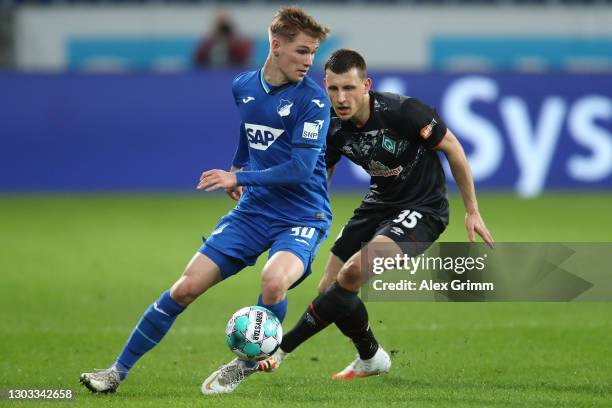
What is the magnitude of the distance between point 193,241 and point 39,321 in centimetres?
433

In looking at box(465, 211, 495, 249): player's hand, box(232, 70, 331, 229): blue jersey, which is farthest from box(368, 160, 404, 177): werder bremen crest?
box(465, 211, 495, 249): player's hand

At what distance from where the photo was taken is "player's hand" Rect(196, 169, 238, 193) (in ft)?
19.2

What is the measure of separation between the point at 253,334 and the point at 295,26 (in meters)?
A: 1.71

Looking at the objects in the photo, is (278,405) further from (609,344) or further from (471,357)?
(609,344)

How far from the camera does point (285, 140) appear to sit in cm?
639

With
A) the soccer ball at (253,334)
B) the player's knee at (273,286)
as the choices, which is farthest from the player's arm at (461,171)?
the soccer ball at (253,334)

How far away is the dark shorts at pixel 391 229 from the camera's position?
6570mm

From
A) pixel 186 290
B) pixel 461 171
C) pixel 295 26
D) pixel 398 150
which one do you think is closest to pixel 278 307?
pixel 186 290

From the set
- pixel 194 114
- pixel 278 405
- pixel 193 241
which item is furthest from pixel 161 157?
pixel 278 405

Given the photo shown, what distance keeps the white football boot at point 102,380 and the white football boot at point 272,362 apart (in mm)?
806

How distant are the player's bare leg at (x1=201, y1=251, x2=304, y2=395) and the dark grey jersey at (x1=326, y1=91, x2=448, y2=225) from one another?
2.97 feet

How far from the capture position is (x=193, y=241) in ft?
42.0

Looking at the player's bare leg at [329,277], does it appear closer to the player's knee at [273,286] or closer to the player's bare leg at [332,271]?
the player's bare leg at [332,271]

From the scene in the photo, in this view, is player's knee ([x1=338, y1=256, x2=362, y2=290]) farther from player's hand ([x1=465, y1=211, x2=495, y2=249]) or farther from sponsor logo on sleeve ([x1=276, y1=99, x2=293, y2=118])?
sponsor logo on sleeve ([x1=276, y1=99, x2=293, y2=118])
